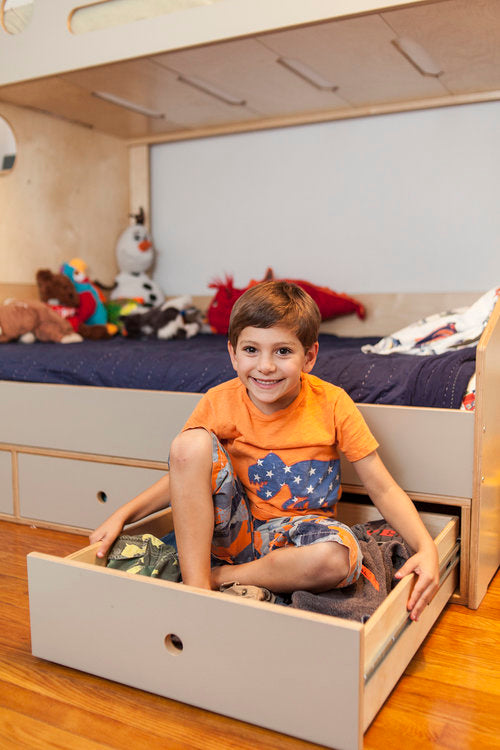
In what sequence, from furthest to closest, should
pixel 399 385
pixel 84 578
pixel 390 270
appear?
pixel 390 270, pixel 399 385, pixel 84 578

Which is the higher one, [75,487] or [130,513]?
[130,513]

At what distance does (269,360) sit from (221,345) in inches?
38.1

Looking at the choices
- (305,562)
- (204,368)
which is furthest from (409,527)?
(204,368)

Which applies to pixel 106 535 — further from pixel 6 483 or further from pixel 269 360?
pixel 6 483

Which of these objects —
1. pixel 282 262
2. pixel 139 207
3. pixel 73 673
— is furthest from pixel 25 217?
pixel 73 673

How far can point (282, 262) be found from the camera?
2609 millimetres

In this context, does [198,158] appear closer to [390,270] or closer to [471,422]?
[390,270]

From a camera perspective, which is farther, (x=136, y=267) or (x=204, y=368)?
(x=136, y=267)

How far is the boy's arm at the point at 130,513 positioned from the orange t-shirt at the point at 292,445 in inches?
5.7

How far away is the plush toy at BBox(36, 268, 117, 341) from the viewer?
2.39m

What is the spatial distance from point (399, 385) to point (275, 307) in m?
0.40

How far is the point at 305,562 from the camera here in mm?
1057

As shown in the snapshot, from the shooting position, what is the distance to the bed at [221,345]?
107 centimetres

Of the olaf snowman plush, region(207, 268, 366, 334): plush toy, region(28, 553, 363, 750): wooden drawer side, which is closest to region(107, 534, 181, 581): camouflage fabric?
region(28, 553, 363, 750): wooden drawer side
